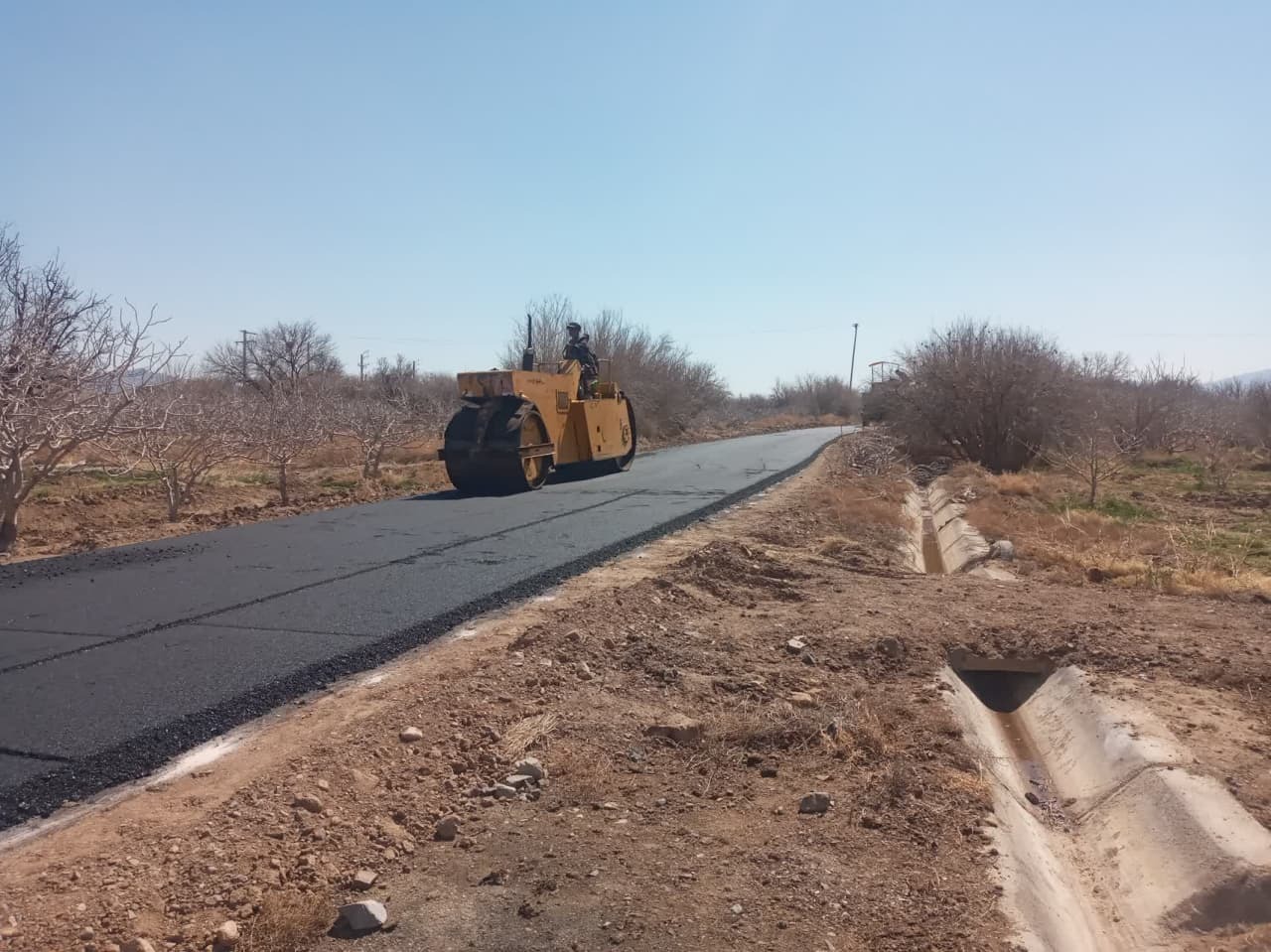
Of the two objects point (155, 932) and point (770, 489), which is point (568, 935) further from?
point (770, 489)

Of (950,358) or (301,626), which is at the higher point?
(950,358)

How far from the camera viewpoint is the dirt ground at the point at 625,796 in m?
3.77

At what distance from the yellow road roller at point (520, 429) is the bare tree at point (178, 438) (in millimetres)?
4044

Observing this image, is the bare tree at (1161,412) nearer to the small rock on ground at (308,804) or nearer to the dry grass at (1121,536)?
the dry grass at (1121,536)

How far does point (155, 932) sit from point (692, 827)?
2.31 meters

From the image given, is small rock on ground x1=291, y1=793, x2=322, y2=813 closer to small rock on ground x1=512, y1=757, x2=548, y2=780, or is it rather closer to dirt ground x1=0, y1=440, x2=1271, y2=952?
dirt ground x1=0, y1=440, x2=1271, y2=952

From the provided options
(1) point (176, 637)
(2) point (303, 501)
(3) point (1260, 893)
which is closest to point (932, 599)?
(3) point (1260, 893)

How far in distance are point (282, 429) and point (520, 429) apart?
5155mm

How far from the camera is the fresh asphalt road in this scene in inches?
213

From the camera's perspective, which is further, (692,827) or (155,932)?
(692,827)

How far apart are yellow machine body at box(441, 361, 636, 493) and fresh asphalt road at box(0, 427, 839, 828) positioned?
2217 millimetres

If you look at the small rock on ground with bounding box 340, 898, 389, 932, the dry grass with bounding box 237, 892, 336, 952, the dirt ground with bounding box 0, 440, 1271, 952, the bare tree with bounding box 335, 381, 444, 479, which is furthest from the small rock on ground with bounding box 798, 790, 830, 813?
the bare tree with bounding box 335, 381, 444, 479

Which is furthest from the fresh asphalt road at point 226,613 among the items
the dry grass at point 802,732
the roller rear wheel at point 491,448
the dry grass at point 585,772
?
the dry grass at point 802,732

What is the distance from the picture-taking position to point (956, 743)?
604cm
